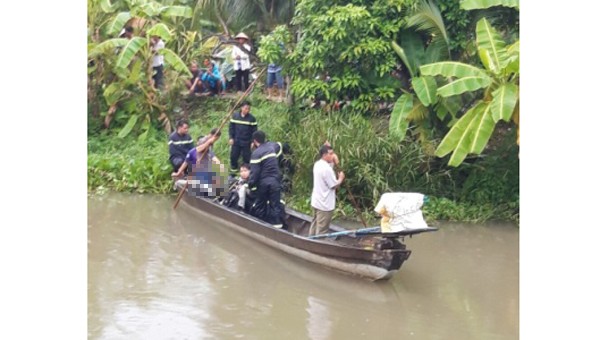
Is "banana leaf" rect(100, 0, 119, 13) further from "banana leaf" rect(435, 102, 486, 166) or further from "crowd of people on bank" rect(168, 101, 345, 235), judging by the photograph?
"banana leaf" rect(435, 102, 486, 166)

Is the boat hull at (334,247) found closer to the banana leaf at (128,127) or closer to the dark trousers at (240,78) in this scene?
the banana leaf at (128,127)

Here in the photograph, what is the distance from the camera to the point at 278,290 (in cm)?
895

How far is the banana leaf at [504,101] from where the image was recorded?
33.9 feet

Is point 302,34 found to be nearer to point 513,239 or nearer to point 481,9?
point 481,9

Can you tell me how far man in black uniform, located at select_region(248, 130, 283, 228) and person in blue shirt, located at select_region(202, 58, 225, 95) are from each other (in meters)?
7.55

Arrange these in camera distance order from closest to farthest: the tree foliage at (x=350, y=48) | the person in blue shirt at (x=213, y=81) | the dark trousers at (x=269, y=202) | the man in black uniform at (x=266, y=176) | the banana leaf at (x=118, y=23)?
1. the man in black uniform at (x=266, y=176)
2. the dark trousers at (x=269, y=202)
3. the tree foliage at (x=350, y=48)
4. the banana leaf at (x=118, y=23)
5. the person in blue shirt at (x=213, y=81)

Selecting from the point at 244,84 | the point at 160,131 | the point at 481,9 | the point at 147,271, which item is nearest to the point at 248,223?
the point at 147,271

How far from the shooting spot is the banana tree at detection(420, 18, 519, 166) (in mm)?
10469

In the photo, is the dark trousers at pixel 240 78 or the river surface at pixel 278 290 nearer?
the river surface at pixel 278 290

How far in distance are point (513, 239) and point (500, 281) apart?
1786 millimetres

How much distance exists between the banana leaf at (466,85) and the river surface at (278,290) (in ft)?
6.45

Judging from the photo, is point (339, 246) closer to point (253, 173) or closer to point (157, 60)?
point (253, 173)

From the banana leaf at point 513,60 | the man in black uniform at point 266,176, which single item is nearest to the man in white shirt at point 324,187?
the man in black uniform at point 266,176

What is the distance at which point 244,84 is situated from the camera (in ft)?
58.3
